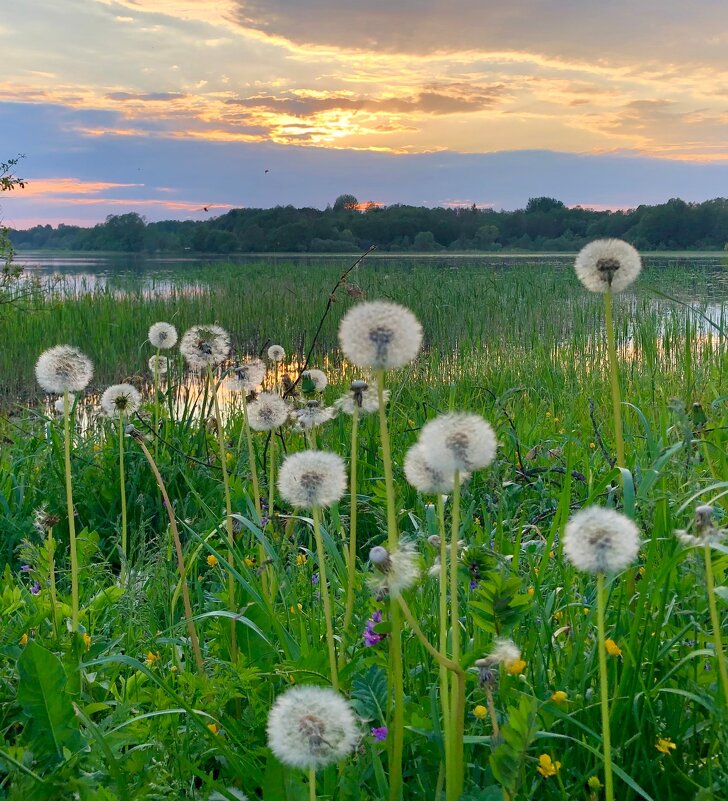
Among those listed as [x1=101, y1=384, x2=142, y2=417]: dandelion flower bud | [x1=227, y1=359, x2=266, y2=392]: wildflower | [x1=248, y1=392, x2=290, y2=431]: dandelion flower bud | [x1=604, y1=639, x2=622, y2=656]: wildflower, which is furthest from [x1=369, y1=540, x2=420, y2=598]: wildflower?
[x1=101, y1=384, x2=142, y2=417]: dandelion flower bud

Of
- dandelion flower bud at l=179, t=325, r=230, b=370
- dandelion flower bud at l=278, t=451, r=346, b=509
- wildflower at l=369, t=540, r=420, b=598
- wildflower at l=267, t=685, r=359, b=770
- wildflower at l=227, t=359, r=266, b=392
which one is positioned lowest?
wildflower at l=267, t=685, r=359, b=770

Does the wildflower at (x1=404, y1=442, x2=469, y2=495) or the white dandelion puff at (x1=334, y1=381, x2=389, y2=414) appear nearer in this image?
the wildflower at (x1=404, y1=442, x2=469, y2=495)

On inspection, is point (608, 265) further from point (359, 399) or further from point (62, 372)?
point (62, 372)

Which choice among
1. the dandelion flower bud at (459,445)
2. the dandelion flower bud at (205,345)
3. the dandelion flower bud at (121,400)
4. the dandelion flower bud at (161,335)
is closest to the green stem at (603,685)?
the dandelion flower bud at (459,445)

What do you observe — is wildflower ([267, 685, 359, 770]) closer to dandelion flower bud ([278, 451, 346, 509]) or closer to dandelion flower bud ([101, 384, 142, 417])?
dandelion flower bud ([278, 451, 346, 509])

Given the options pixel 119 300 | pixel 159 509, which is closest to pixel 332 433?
pixel 159 509

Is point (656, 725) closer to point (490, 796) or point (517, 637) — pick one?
point (517, 637)

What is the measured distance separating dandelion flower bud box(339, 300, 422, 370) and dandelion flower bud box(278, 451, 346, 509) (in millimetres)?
262

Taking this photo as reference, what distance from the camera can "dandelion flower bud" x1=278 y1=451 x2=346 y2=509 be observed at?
1344 millimetres

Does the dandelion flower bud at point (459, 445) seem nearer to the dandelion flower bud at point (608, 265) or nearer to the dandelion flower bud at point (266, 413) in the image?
the dandelion flower bud at point (608, 265)

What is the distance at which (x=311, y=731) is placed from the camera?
1.02 metres

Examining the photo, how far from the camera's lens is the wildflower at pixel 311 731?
1015mm

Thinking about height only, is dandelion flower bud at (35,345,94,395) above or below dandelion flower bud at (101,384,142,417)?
above

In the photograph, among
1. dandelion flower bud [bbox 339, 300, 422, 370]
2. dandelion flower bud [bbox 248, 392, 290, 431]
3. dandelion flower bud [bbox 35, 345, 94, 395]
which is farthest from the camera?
dandelion flower bud [bbox 248, 392, 290, 431]
